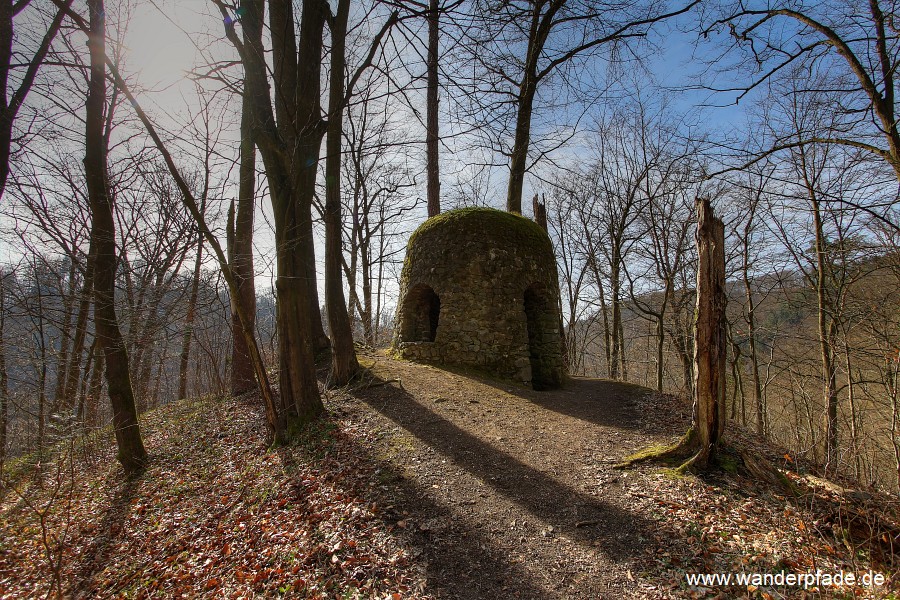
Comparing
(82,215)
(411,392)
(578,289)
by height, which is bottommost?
(411,392)

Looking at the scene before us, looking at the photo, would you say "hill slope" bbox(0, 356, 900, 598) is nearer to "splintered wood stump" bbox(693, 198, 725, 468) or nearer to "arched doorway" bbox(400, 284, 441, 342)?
"splintered wood stump" bbox(693, 198, 725, 468)

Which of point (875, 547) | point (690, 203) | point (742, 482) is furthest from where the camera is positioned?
point (690, 203)

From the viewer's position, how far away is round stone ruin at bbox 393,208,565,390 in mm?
8594

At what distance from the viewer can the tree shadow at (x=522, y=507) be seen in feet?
9.41

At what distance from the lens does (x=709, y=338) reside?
410cm

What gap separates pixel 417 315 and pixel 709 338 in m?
6.77

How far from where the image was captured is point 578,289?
17844mm

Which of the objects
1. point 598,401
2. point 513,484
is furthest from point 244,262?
point 598,401

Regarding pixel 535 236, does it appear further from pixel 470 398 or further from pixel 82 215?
pixel 82 215

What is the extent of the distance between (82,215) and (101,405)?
4.94 meters

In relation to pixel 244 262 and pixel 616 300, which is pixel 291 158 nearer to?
pixel 244 262

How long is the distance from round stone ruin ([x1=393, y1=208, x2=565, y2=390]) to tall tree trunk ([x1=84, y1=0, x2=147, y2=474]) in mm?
5180

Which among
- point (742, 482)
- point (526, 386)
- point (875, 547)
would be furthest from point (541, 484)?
point (526, 386)

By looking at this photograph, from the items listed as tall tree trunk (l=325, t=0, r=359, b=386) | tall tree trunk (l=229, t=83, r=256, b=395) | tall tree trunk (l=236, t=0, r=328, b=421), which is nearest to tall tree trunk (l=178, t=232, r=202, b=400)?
tall tree trunk (l=229, t=83, r=256, b=395)
